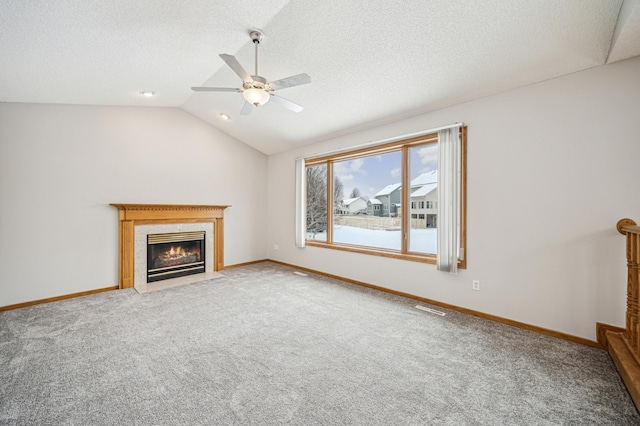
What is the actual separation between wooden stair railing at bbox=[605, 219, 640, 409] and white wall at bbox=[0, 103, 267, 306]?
579 centimetres

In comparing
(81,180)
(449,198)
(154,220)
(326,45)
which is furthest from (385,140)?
(81,180)

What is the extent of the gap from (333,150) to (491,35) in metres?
2.87

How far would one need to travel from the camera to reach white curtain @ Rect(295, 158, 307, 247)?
17.5 ft

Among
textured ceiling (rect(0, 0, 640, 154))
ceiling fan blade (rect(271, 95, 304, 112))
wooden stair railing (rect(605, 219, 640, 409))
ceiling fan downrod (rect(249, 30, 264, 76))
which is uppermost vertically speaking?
ceiling fan downrod (rect(249, 30, 264, 76))

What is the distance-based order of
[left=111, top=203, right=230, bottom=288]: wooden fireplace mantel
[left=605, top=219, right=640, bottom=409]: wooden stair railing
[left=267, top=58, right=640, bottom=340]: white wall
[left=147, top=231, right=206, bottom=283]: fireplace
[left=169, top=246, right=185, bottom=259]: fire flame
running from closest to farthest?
[left=605, top=219, right=640, bottom=409]: wooden stair railing, [left=267, top=58, right=640, bottom=340]: white wall, [left=111, top=203, right=230, bottom=288]: wooden fireplace mantel, [left=147, top=231, right=206, bottom=283]: fireplace, [left=169, top=246, right=185, bottom=259]: fire flame

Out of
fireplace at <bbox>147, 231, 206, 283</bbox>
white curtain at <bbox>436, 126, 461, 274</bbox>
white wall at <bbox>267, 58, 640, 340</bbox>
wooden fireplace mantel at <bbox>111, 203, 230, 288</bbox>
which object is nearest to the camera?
white wall at <bbox>267, 58, 640, 340</bbox>

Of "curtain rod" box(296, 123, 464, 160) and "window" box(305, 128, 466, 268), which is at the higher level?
"curtain rod" box(296, 123, 464, 160)

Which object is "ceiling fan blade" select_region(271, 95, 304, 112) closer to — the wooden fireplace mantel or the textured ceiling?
the textured ceiling

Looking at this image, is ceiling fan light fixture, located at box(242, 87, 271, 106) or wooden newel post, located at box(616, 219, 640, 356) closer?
wooden newel post, located at box(616, 219, 640, 356)

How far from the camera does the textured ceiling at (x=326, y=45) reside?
208cm

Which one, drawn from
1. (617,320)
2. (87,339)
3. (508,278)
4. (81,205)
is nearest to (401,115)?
(508,278)

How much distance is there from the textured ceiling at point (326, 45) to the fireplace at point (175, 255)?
2424mm

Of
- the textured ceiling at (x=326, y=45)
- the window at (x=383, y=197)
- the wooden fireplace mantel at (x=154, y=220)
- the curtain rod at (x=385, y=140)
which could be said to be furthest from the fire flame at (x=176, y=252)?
the curtain rod at (x=385, y=140)

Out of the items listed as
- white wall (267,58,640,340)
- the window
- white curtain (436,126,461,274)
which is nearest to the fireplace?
the window
